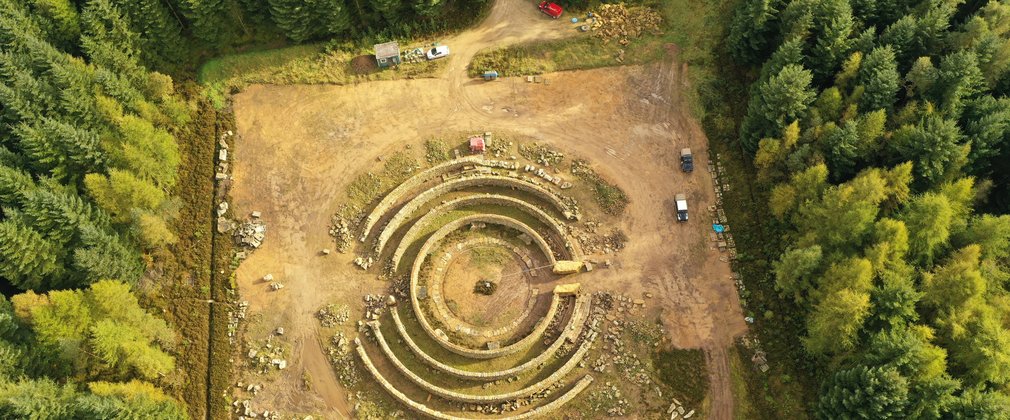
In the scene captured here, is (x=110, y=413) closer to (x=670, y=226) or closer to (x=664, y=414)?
(x=664, y=414)

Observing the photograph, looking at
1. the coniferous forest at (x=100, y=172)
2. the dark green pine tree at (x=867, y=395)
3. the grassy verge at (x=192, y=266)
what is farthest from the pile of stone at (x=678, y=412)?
the coniferous forest at (x=100, y=172)

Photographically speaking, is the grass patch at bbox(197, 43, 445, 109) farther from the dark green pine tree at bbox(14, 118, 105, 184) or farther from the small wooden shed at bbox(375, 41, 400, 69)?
the dark green pine tree at bbox(14, 118, 105, 184)

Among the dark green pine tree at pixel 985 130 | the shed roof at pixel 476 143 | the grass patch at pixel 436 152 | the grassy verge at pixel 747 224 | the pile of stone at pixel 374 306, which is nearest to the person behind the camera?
the dark green pine tree at pixel 985 130

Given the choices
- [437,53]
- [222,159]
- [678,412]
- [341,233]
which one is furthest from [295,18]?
[678,412]

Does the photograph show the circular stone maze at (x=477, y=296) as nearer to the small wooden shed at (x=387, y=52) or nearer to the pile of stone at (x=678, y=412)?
the pile of stone at (x=678, y=412)

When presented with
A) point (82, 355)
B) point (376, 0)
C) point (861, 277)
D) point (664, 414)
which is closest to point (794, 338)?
point (861, 277)

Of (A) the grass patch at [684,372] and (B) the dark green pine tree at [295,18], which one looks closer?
(A) the grass patch at [684,372]

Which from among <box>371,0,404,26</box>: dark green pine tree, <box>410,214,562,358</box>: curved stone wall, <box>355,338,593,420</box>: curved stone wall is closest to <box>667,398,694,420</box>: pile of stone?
<box>355,338,593,420</box>: curved stone wall
